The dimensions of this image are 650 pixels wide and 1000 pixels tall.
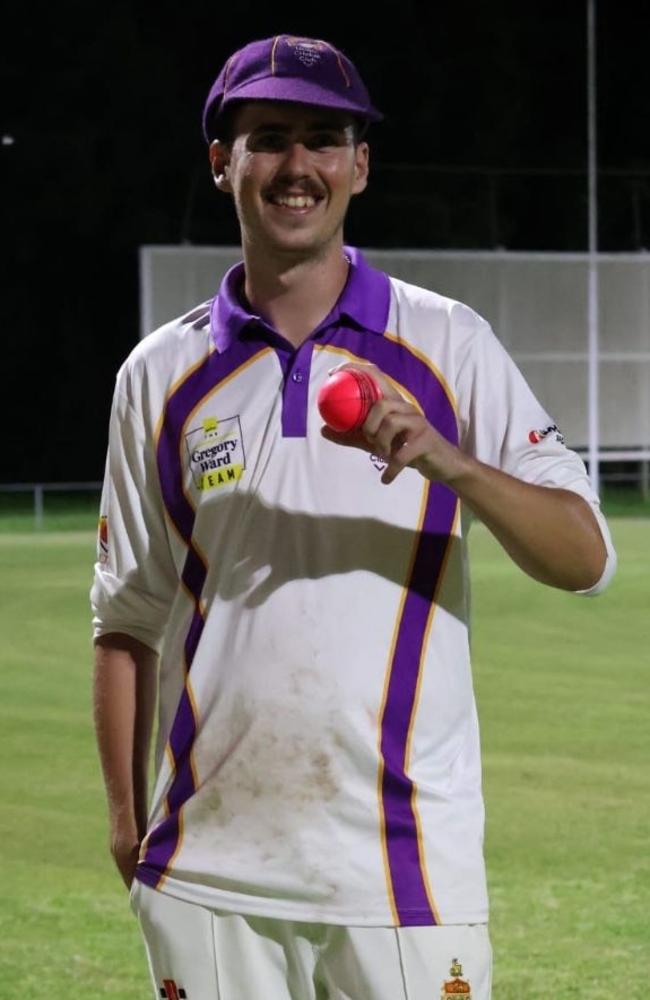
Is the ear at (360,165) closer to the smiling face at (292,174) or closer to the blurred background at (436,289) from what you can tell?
the smiling face at (292,174)

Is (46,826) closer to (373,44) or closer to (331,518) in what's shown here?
(331,518)

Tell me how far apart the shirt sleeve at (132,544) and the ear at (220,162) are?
1.17 feet

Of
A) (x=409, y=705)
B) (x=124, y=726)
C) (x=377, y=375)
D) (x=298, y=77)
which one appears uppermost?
(x=298, y=77)

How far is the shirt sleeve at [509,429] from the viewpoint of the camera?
9.41 ft

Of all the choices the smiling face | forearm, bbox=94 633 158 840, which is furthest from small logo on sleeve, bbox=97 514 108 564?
the smiling face

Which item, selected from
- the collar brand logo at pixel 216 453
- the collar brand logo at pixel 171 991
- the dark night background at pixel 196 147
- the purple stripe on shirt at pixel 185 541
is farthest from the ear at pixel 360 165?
the dark night background at pixel 196 147

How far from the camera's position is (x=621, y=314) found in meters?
34.6

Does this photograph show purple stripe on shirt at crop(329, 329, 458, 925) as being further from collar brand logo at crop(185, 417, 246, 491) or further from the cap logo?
the cap logo

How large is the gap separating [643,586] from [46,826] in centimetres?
1152

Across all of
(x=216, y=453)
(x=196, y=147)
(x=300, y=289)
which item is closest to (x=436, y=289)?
(x=196, y=147)

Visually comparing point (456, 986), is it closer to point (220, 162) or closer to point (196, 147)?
point (220, 162)

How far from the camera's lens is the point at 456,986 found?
2.83 m

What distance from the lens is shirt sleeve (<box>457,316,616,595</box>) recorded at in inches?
113

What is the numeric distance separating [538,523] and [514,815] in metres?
5.97
